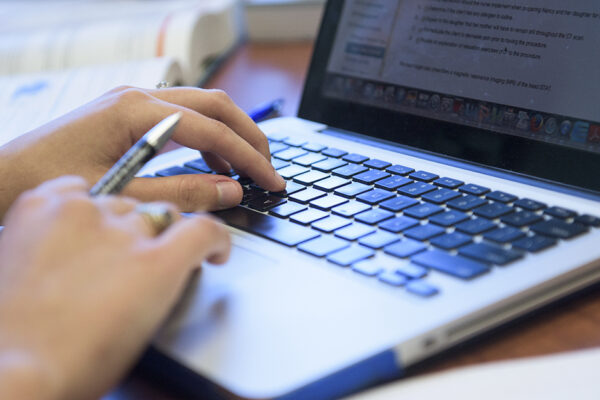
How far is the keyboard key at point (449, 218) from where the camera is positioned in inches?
19.8

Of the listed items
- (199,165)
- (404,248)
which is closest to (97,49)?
(199,165)

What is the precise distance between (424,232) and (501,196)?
93mm

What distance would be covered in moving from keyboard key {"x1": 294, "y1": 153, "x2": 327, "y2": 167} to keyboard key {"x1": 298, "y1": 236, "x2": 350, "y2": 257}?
0.59 feet

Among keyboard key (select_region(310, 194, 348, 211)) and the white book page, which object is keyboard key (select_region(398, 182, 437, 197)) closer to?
keyboard key (select_region(310, 194, 348, 211))

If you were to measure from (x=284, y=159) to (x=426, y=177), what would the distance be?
0.17 m

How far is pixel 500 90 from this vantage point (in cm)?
62

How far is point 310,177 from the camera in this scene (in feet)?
2.11

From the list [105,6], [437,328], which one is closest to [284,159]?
[437,328]

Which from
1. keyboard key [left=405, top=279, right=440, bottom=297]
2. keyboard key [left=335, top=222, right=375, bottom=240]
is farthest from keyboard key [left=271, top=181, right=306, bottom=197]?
keyboard key [left=405, top=279, right=440, bottom=297]

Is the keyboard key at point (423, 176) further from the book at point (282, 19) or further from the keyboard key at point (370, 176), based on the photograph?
the book at point (282, 19)

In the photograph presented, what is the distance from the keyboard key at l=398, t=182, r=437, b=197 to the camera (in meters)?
0.57

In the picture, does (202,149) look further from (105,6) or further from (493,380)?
(105,6)

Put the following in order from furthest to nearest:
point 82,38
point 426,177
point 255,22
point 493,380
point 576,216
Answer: point 255,22, point 82,38, point 426,177, point 576,216, point 493,380

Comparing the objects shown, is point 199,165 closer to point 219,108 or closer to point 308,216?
point 219,108
